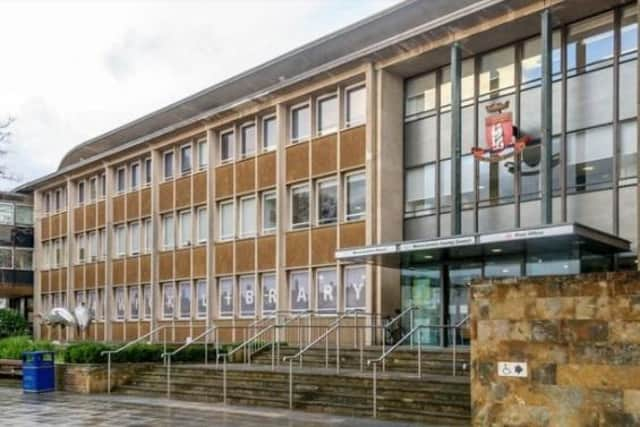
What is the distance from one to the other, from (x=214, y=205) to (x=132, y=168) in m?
7.62

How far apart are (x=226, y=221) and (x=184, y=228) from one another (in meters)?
3.01

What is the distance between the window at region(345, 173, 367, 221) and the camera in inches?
966

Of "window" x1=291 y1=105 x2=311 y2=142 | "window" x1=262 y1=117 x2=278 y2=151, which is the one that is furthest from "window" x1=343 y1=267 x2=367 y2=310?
"window" x1=262 y1=117 x2=278 y2=151

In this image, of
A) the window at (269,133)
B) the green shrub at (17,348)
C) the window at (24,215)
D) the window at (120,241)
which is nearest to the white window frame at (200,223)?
the window at (269,133)

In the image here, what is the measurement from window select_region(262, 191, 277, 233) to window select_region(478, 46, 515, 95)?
29.1 ft

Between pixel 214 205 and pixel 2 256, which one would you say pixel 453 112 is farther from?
pixel 2 256

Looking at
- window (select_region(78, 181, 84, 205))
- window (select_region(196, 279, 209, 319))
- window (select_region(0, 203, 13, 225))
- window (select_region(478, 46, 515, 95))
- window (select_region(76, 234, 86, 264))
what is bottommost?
window (select_region(196, 279, 209, 319))

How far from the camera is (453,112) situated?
21734mm

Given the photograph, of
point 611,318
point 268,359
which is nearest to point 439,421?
point 611,318

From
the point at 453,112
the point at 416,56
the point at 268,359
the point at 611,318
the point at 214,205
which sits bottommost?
the point at 268,359

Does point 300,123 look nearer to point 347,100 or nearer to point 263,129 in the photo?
point 263,129

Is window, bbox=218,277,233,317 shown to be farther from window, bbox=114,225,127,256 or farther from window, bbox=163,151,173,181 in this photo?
window, bbox=114,225,127,256

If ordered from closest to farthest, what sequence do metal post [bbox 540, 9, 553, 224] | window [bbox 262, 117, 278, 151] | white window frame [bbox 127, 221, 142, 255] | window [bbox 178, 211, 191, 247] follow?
1. metal post [bbox 540, 9, 553, 224]
2. window [bbox 262, 117, 278, 151]
3. window [bbox 178, 211, 191, 247]
4. white window frame [bbox 127, 221, 142, 255]

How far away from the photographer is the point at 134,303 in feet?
117
